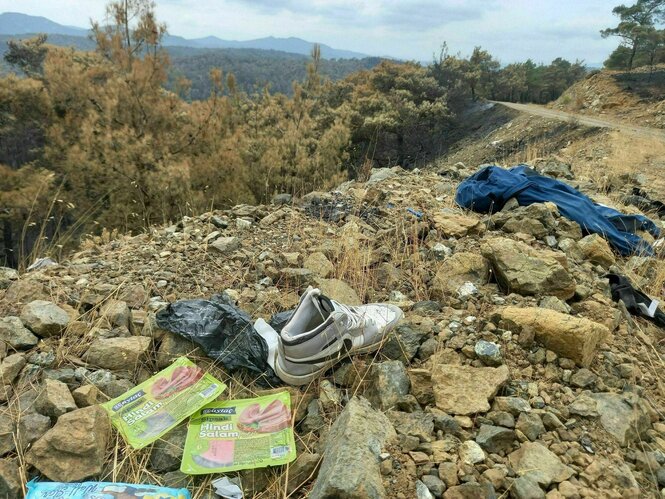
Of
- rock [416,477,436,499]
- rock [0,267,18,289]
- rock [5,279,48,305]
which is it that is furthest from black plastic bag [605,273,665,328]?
rock [0,267,18,289]

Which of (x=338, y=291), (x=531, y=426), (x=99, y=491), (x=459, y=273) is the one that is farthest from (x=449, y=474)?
(x=459, y=273)

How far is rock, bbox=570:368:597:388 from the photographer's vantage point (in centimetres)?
160

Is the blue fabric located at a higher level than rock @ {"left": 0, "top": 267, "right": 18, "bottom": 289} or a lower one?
higher

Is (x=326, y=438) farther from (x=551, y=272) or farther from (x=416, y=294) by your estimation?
(x=551, y=272)

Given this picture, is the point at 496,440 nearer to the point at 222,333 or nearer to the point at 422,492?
the point at 422,492

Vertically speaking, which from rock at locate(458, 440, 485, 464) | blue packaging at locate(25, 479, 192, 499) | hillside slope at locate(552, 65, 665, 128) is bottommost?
blue packaging at locate(25, 479, 192, 499)

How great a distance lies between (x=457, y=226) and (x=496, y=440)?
1774 millimetres

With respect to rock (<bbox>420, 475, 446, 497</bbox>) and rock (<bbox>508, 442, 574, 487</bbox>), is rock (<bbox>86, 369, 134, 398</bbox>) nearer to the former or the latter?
rock (<bbox>420, 475, 446, 497</bbox>)

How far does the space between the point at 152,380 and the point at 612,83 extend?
16.3 meters

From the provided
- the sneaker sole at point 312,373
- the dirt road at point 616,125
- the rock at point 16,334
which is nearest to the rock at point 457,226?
the sneaker sole at point 312,373

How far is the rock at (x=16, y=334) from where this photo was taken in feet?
5.79

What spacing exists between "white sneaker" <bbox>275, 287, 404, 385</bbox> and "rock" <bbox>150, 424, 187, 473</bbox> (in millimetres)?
431

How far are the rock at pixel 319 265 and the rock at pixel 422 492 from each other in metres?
1.37

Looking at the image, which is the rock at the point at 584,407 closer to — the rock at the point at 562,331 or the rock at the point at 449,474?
the rock at the point at 562,331
